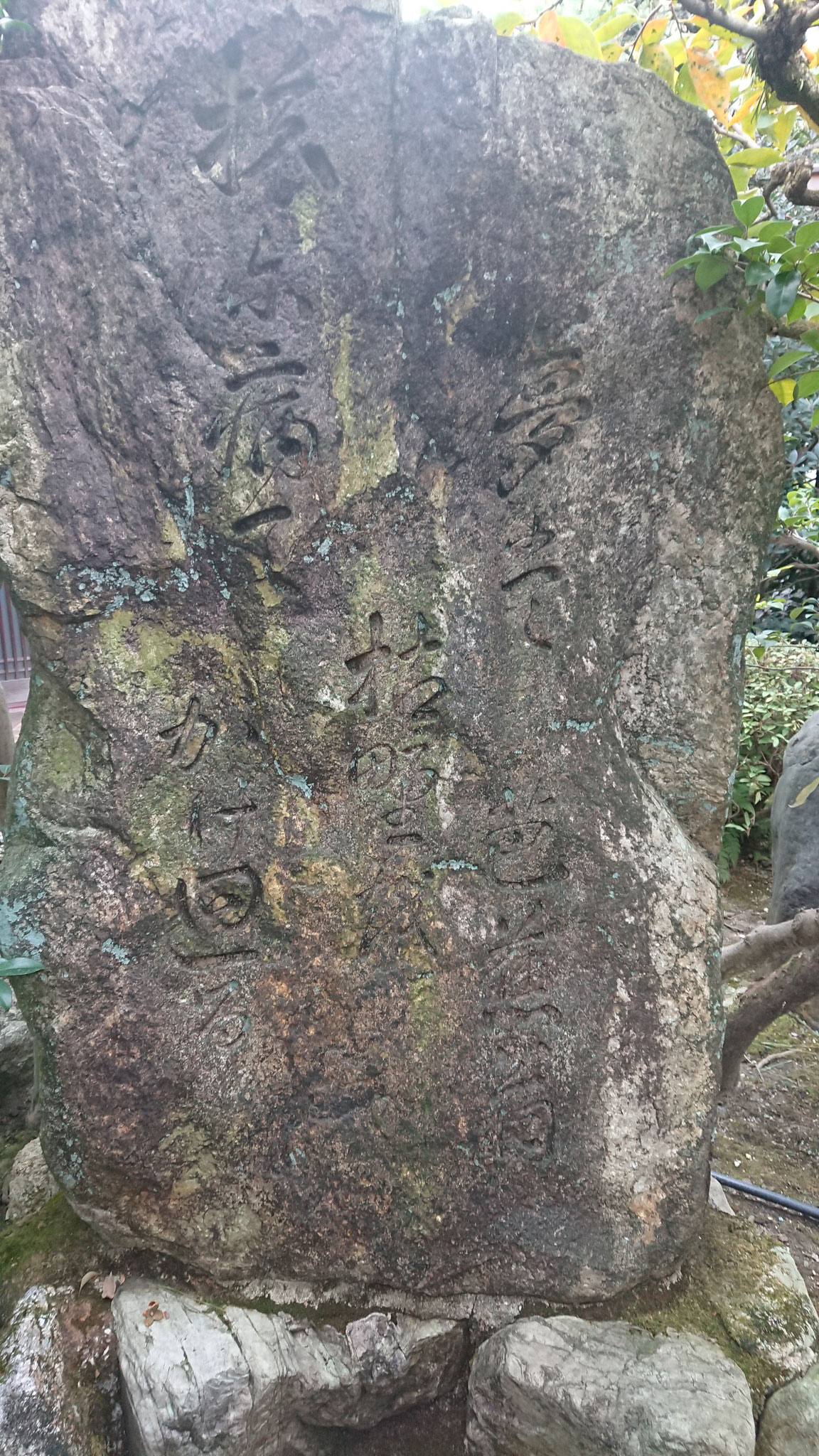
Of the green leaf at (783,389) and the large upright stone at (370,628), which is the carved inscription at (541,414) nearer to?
the large upright stone at (370,628)

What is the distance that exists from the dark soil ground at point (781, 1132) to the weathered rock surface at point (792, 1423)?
2.32 ft

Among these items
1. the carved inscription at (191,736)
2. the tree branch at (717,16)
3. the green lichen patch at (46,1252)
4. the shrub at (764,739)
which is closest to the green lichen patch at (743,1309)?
the green lichen patch at (46,1252)

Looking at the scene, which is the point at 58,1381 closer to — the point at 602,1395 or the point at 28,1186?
the point at 28,1186

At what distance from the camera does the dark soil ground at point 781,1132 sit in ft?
8.76

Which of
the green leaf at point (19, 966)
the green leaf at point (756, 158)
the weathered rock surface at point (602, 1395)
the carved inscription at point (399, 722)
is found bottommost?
the weathered rock surface at point (602, 1395)

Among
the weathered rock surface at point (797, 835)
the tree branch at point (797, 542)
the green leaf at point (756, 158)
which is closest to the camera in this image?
the green leaf at point (756, 158)

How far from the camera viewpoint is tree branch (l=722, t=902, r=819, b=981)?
2316 mm

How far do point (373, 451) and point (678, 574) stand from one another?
2.54ft

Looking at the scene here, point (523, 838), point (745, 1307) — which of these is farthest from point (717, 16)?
point (745, 1307)

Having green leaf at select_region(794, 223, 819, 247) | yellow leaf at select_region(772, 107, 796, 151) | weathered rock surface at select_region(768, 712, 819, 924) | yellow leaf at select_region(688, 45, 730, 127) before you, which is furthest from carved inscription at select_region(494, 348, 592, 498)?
weathered rock surface at select_region(768, 712, 819, 924)

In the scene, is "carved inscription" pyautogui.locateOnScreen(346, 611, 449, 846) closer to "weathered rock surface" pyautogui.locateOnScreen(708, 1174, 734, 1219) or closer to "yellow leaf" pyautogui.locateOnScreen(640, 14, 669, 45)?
"weathered rock surface" pyautogui.locateOnScreen(708, 1174, 734, 1219)

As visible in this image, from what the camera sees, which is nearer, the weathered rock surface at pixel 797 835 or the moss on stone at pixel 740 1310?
the moss on stone at pixel 740 1310

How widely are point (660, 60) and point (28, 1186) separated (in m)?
3.59

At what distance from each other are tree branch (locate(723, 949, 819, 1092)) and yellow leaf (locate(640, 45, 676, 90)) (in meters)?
2.42
